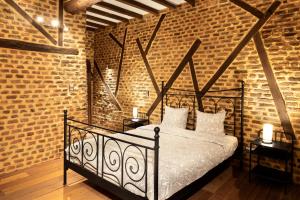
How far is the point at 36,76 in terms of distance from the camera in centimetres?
394

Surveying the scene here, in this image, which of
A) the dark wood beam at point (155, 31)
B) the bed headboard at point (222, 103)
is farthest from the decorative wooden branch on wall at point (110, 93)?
the bed headboard at point (222, 103)

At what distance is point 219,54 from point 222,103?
92cm

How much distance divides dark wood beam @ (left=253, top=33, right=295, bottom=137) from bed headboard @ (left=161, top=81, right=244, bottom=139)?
444 mm

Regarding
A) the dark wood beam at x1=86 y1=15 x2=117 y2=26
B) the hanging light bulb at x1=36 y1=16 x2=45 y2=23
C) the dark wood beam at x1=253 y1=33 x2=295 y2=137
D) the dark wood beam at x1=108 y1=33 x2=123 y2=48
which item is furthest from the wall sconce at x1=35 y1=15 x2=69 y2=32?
the dark wood beam at x1=253 y1=33 x2=295 y2=137

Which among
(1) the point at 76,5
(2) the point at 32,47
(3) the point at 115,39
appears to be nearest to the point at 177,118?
(1) the point at 76,5

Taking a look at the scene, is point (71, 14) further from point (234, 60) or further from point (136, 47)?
point (234, 60)

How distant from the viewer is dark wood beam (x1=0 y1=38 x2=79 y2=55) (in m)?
3.55

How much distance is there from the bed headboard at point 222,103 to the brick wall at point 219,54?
0.11m

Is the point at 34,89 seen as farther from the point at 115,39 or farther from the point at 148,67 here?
the point at 115,39

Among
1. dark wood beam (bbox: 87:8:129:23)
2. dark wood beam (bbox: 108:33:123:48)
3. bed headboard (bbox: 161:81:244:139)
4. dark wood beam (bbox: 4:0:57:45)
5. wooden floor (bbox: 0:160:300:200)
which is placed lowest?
wooden floor (bbox: 0:160:300:200)

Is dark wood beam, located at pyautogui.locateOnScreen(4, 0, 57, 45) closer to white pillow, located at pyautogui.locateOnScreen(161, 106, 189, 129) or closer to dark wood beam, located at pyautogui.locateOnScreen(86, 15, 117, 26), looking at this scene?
dark wood beam, located at pyautogui.locateOnScreen(86, 15, 117, 26)

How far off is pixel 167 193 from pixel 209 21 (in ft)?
10.8

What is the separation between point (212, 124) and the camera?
3.88 meters

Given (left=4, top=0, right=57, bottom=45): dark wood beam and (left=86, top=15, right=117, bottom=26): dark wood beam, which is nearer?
(left=4, top=0, right=57, bottom=45): dark wood beam
